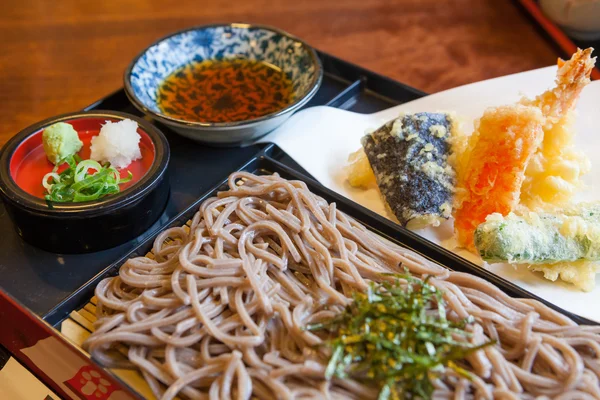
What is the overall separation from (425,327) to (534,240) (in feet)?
2.31

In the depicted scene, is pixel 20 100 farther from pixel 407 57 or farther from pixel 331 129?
pixel 407 57

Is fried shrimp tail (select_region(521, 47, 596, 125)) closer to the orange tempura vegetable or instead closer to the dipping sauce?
the orange tempura vegetable

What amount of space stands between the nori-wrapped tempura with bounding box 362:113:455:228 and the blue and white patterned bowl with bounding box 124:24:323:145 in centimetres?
46

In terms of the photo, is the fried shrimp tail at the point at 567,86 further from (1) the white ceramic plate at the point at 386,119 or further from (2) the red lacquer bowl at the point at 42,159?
(2) the red lacquer bowl at the point at 42,159

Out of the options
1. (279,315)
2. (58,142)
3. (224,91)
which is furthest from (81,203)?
(224,91)

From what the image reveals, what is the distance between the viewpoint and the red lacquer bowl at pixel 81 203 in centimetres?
190

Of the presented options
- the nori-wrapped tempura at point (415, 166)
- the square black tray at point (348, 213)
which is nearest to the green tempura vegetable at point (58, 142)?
the square black tray at point (348, 213)

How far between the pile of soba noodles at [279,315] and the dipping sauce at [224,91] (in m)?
0.83

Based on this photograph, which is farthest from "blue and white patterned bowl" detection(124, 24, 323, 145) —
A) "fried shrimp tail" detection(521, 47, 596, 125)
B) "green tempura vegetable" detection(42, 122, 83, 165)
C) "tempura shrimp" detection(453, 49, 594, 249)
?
"fried shrimp tail" detection(521, 47, 596, 125)

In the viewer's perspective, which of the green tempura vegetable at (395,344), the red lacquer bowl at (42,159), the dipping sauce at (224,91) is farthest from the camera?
the dipping sauce at (224,91)

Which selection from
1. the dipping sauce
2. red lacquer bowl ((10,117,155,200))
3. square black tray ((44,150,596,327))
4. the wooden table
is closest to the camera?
square black tray ((44,150,596,327))

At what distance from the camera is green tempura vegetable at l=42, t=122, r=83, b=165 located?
7.00 feet

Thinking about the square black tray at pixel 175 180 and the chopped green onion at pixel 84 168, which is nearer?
the square black tray at pixel 175 180

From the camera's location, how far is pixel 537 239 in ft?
6.23
